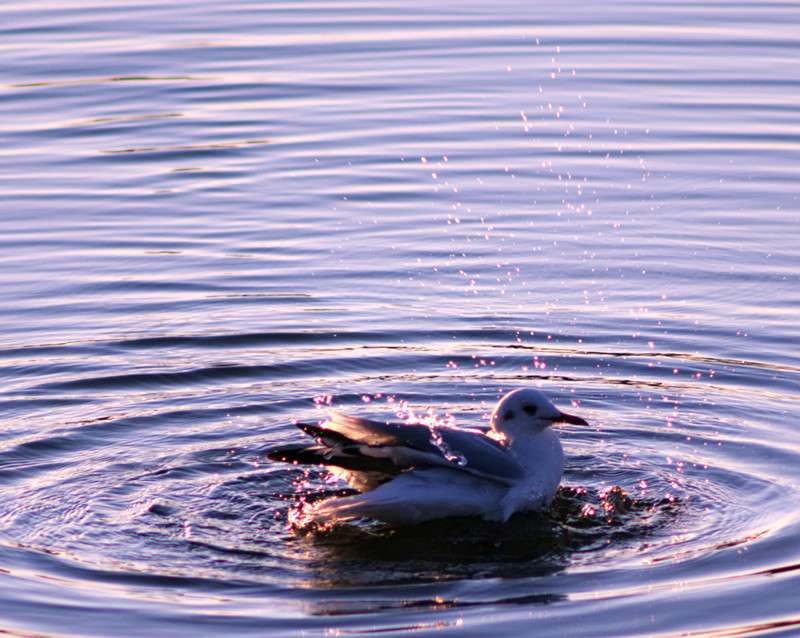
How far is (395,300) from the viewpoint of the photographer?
1250 centimetres

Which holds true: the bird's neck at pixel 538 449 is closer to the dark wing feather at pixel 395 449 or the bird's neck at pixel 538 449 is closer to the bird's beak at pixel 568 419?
the bird's beak at pixel 568 419

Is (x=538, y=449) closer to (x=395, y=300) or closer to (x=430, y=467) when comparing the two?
(x=430, y=467)

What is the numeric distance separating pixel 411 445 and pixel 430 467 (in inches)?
10.8

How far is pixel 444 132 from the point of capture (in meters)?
17.2

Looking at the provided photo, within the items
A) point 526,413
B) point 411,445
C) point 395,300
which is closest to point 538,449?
point 526,413

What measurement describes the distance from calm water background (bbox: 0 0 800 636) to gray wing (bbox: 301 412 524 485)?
0.42 m

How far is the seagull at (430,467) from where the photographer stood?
8.50 metres

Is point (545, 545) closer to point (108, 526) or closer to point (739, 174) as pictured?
point (108, 526)

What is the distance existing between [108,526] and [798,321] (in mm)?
6119

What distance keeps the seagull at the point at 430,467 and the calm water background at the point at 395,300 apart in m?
0.18

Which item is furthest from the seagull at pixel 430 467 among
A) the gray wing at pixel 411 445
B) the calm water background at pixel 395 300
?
the calm water background at pixel 395 300

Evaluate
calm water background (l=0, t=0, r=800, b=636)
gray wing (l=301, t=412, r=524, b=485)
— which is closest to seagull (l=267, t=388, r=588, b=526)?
gray wing (l=301, t=412, r=524, b=485)

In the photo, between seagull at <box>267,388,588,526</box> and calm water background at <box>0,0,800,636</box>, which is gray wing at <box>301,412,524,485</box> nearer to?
seagull at <box>267,388,588,526</box>

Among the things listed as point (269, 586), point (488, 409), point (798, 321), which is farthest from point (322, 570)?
point (798, 321)
